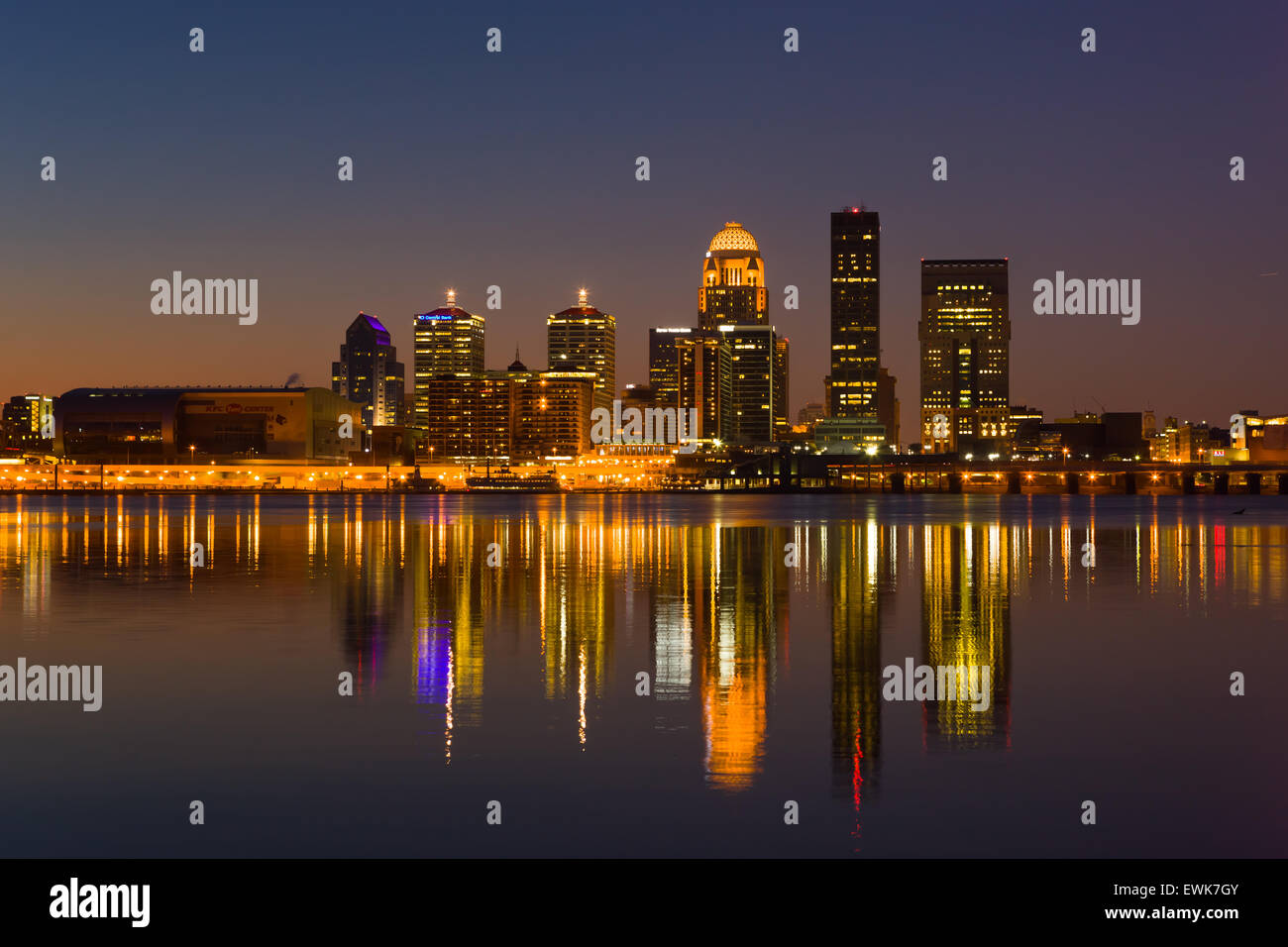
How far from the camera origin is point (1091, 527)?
3403 inches

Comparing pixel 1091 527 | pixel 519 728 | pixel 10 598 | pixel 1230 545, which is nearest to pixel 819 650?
pixel 519 728

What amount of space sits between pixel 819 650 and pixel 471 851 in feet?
44.2

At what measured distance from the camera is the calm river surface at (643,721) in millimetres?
12344

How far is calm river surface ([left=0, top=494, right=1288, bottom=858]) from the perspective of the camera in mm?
12344

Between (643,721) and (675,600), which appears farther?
(675,600)

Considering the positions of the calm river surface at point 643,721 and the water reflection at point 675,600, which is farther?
the water reflection at point 675,600

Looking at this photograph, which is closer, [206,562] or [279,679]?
[279,679]

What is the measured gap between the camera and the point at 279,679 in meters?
20.8

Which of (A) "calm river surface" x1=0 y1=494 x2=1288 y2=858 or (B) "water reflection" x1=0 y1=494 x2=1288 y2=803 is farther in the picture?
(B) "water reflection" x1=0 y1=494 x2=1288 y2=803

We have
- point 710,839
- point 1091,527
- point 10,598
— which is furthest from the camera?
point 1091,527

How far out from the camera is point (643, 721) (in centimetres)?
1739
